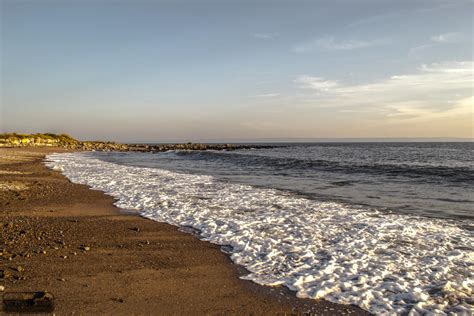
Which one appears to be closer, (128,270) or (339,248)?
(128,270)

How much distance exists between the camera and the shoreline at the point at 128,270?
5375 millimetres

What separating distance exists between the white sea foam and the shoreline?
0.47m

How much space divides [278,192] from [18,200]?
11004 mm

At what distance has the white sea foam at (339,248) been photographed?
5852mm

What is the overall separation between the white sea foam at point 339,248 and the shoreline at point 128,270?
47 cm

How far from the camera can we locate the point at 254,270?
22.5ft

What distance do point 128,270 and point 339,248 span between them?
4699mm

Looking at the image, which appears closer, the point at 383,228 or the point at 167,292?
the point at 167,292

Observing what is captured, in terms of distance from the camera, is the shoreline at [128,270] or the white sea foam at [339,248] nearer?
the shoreline at [128,270]

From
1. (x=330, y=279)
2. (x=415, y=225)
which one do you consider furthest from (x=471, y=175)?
(x=330, y=279)

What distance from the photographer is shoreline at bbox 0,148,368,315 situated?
538 centimetres

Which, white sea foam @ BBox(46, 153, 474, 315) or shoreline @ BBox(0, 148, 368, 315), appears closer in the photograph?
shoreline @ BBox(0, 148, 368, 315)

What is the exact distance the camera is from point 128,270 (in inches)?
265

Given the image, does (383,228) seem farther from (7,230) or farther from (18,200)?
(18,200)
